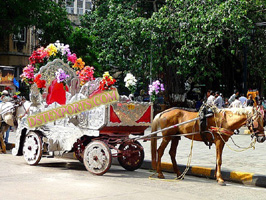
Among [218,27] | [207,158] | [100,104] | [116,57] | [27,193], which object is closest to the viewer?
[27,193]

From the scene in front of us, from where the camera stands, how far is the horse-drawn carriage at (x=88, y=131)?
10016mm

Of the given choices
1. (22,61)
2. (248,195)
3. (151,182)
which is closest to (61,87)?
(151,182)

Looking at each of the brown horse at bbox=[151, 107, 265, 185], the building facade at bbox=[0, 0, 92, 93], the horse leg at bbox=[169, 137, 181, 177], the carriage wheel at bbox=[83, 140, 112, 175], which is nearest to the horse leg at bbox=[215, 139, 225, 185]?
the brown horse at bbox=[151, 107, 265, 185]

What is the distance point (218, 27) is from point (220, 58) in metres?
5.83

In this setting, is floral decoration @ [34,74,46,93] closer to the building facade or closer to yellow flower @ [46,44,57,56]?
yellow flower @ [46,44,57,56]

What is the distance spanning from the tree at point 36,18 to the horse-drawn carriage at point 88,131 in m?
20.0

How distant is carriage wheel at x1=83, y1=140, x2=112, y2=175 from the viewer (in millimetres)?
9781

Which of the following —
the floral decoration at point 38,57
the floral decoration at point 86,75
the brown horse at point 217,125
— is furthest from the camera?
the floral decoration at point 86,75

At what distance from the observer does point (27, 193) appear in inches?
304

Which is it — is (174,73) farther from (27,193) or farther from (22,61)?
(27,193)

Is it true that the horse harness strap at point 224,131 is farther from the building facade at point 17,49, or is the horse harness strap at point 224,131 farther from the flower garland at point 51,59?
the building facade at point 17,49

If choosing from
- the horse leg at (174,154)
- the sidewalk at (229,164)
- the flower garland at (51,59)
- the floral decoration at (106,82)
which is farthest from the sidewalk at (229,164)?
the flower garland at (51,59)

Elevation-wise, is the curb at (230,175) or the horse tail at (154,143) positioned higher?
the horse tail at (154,143)

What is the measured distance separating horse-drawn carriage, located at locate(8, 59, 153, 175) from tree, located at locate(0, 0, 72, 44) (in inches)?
786
